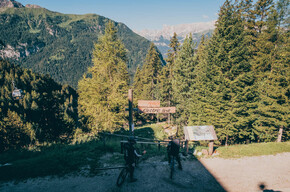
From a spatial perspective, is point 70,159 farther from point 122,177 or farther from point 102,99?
point 102,99

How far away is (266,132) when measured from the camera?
1534cm

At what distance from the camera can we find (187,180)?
7.86 metres

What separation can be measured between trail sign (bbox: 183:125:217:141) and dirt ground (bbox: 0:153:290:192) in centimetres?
152

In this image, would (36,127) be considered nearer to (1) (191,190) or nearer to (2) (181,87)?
(2) (181,87)

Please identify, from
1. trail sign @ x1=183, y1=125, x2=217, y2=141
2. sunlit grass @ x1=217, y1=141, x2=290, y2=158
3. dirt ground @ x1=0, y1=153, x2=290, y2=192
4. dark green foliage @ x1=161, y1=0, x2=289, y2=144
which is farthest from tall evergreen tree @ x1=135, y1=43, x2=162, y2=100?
dirt ground @ x1=0, y1=153, x2=290, y2=192

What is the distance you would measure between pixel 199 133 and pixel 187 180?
3.62 m

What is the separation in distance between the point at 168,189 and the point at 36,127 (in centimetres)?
3924

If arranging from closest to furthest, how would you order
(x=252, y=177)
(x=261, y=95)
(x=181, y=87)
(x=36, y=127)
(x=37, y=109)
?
(x=252, y=177) < (x=261, y=95) < (x=181, y=87) < (x=36, y=127) < (x=37, y=109)

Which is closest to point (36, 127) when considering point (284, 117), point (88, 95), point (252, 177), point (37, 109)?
point (37, 109)

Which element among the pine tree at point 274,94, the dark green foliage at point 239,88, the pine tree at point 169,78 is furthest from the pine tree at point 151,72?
the pine tree at point 274,94

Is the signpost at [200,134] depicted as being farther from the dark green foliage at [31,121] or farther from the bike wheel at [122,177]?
the dark green foliage at [31,121]

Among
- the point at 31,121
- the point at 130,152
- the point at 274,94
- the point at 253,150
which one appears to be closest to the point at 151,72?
the point at 274,94

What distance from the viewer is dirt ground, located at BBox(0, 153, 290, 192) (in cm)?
717

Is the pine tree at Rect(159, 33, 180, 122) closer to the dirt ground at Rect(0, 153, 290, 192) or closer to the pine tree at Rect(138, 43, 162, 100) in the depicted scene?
the pine tree at Rect(138, 43, 162, 100)
